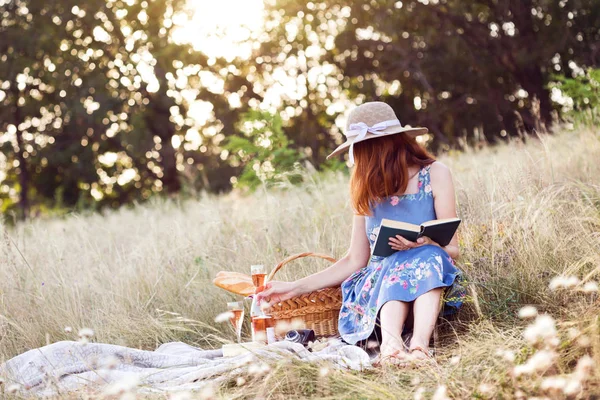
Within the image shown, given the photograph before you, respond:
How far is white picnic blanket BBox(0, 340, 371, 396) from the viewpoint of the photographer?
3.08m

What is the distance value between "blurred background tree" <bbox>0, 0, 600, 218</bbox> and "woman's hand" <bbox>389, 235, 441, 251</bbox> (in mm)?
12127

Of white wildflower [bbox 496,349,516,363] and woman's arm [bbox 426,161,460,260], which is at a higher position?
woman's arm [bbox 426,161,460,260]

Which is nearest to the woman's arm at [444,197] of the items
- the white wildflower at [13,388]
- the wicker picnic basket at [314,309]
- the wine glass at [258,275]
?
the wicker picnic basket at [314,309]

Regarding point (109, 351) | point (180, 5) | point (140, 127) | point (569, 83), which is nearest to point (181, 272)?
point (109, 351)

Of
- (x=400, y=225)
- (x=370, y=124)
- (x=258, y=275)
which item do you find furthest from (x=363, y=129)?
(x=258, y=275)

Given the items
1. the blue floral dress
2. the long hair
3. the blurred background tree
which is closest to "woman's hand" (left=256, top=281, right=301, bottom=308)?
the blue floral dress

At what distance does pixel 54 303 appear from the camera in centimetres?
479

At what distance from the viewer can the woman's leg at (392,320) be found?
135 inches

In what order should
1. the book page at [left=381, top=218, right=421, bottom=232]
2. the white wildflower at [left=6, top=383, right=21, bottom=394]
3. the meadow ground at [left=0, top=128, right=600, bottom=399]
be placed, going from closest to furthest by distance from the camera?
1. the meadow ground at [left=0, top=128, right=600, bottom=399]
2. the white wildflower at [left=6, top=383, right=21, bottom=394]
3. the book page at [left=381, top=218, right=421, bottom=232]

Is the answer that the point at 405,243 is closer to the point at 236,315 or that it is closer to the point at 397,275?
A: the point at 397,275

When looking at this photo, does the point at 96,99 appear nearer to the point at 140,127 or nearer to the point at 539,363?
the point at 140,127

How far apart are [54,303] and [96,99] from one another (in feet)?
52.2

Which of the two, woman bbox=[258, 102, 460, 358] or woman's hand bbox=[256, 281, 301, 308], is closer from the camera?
woman bbox=[258, 102, 460, 358]

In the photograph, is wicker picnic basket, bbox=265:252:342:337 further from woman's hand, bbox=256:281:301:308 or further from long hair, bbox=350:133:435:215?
long hair, bbox=350:133:435:215
